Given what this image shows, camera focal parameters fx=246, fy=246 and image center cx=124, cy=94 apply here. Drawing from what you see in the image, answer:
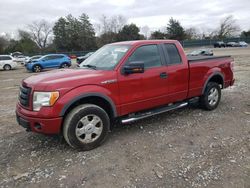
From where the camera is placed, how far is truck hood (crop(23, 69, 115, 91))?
3816mm

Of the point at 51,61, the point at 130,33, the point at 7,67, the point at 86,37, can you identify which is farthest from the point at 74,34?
the point at 51,61

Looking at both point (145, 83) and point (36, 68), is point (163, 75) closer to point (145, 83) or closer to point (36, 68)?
point (145, 83)

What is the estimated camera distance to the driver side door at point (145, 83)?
14.7ft

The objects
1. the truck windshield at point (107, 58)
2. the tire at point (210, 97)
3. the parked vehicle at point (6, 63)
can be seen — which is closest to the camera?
the truck windshield at point (107, 58)

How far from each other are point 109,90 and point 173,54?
1872mm

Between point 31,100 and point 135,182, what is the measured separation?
2.03 meters

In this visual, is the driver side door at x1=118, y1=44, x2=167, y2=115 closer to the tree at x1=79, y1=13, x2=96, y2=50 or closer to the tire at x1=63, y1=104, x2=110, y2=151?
the tire at x1=63, y1=104, x2=110, y2=151

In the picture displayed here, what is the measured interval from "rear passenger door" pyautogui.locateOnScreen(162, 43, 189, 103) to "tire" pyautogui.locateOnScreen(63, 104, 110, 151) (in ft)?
5.47

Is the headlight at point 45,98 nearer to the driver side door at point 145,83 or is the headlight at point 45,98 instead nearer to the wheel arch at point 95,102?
the wheel arch at point 95,102

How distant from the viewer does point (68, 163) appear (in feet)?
12.4

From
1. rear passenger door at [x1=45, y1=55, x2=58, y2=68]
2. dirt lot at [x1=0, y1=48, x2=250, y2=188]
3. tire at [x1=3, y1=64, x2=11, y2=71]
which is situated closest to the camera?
dirt lot at [x1=0, y1=48, x2=250, y2=188]

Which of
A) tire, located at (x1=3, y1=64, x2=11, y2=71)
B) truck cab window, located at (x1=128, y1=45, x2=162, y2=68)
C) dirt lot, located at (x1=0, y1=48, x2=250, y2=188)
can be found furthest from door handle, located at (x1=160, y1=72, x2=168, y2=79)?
tire, located at (x1=3, y1=64, x2=11, y2=71)

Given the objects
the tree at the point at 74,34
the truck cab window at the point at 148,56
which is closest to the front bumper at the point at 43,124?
the truck cab window at the point at 148,56

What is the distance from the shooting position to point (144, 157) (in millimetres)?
3881
